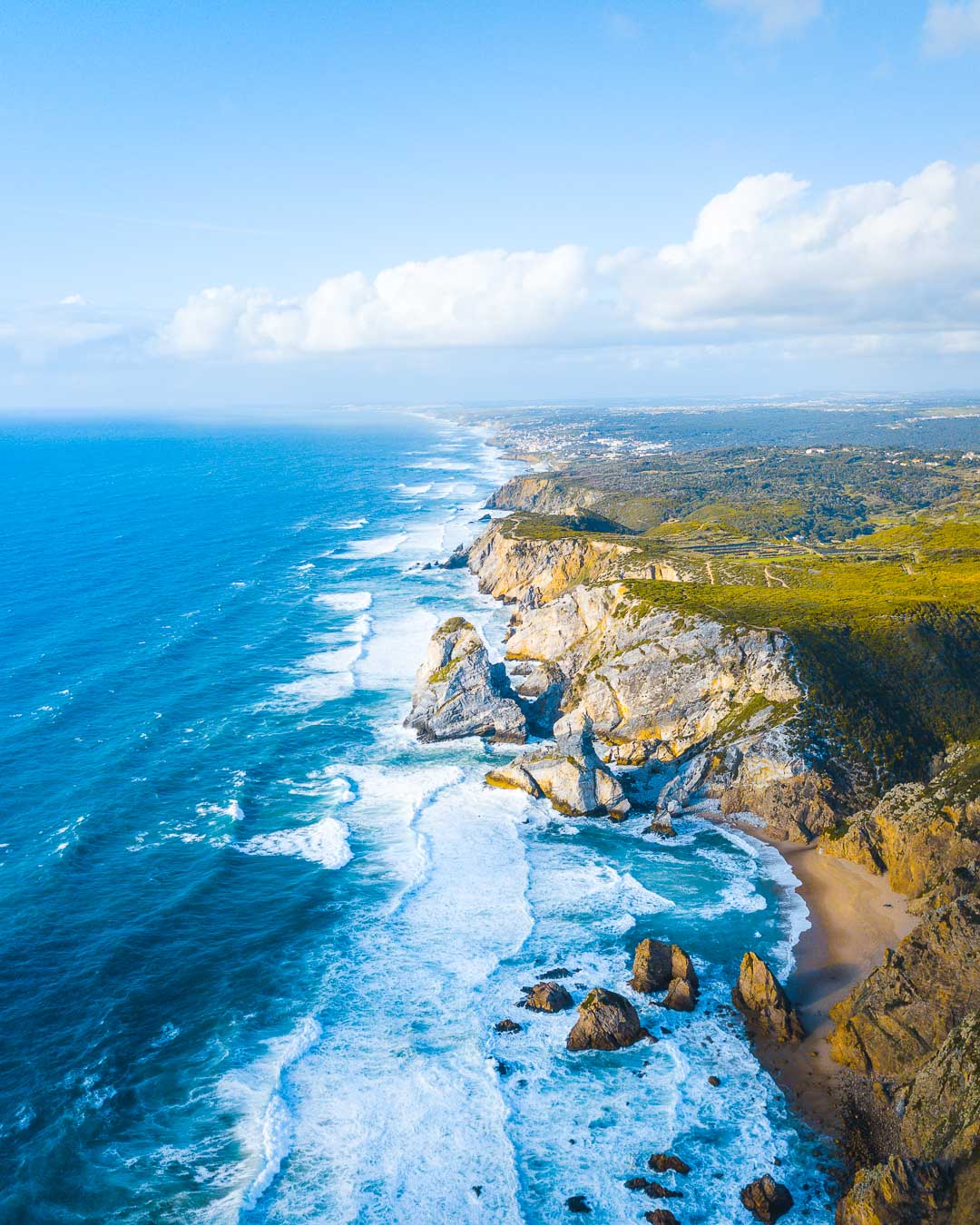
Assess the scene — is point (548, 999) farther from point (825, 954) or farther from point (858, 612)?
point (858, 612)

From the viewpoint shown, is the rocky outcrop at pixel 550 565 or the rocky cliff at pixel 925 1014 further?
the rocky outcrop at pixel 550 565

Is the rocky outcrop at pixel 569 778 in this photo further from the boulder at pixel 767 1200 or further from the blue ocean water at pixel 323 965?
the boulder at pixel 767 1200


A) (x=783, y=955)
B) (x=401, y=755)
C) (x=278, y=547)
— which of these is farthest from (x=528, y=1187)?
(x=278, y=547)

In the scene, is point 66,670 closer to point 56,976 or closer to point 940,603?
point 56,976

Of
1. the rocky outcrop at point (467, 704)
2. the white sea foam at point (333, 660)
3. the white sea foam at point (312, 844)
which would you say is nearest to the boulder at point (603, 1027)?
the white sea foam at point (312, 844)

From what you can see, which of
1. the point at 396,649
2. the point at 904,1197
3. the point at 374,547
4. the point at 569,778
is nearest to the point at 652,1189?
the point at 904,1197

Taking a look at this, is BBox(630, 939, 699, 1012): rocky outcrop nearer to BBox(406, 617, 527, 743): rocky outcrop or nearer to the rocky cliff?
the rocky cliff

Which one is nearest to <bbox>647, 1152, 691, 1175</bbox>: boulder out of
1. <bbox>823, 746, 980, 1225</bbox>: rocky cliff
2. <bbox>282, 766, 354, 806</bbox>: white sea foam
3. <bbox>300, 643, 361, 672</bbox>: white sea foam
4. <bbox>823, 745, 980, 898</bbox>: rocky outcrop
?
<bbox>823, 746, 980, 1225</bbox>: rocky cliff
